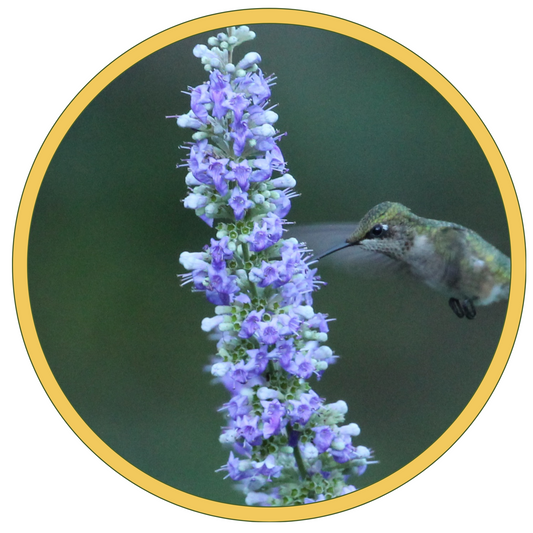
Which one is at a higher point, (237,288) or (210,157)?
(210,157)

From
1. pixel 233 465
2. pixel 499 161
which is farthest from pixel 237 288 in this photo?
pixel 499 161

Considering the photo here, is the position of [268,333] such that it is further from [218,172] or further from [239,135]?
[239,135]

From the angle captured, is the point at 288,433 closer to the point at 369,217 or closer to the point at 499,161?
the point at 369,217

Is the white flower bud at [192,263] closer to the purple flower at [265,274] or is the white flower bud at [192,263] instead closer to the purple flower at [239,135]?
the purple flower at [265,274]

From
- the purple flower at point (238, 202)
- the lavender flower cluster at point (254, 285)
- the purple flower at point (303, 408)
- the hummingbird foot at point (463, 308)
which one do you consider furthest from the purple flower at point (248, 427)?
the hummingbird foot at point (463, 308)

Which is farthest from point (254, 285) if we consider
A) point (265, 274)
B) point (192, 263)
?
point (192, 263)

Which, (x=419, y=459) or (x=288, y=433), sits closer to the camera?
(x=288, y=433)
